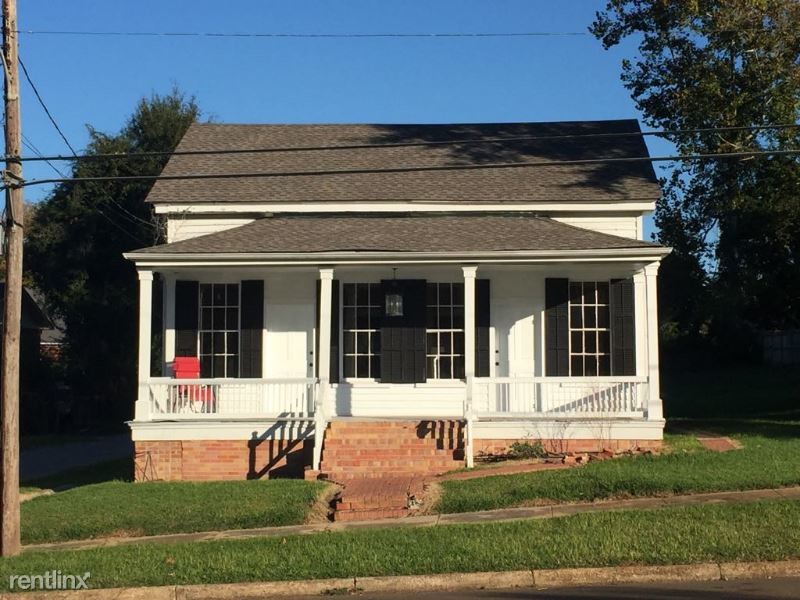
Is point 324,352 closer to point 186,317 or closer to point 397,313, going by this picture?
point 397,313

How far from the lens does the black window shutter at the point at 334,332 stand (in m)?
17.3

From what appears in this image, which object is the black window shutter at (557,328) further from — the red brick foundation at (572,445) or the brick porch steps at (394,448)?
the brick porch steps at (394,448)

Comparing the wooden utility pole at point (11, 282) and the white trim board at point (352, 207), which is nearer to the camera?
the wooden utility pole at point (11, 282)

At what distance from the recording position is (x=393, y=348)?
17125mm

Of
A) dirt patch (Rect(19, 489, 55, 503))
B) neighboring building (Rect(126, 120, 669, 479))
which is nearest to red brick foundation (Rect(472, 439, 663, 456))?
neighboring building (Rect(126, 120, 669, 479))

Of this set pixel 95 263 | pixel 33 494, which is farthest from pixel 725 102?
pixel 95 263

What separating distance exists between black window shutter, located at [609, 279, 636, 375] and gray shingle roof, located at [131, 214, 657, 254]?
0.91 metres

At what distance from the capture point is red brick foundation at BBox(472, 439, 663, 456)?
15.6 meters

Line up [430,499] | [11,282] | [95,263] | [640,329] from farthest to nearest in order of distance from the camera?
1. [95,263]
2. [640,329]
3. [430,499]
4. [11,282]

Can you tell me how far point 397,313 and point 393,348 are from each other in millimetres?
619

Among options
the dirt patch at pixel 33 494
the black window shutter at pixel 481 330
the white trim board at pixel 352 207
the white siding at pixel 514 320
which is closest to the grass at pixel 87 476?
the dirt patch at pixel 33 494

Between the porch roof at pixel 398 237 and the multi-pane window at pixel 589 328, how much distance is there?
1.03m

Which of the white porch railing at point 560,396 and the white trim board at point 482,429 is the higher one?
the white porch railing at point 560,396

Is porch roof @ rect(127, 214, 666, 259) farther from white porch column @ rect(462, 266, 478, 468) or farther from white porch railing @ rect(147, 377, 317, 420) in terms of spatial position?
white porch railing @ rect(147, 377, 317, 420)
